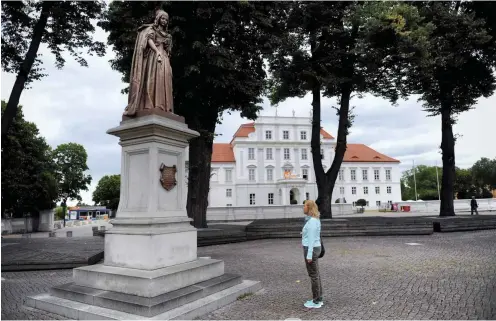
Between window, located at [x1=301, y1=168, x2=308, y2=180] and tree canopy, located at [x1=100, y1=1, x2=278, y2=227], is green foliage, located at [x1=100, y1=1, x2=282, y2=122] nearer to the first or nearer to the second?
tree canopy, located at [x1=100, y1=1, x2=278, y2=227]

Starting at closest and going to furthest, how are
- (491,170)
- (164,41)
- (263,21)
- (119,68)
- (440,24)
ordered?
(164,41)
(263,21)
(119,68)
(440,24)
(491,170)

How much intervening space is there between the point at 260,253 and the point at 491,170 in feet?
229

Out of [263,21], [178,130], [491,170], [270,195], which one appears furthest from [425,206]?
[178,130]

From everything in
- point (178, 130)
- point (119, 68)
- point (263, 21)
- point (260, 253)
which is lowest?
point (260, 253)

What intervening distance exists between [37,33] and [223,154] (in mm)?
48634

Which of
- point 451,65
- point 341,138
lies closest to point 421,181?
point 451,65

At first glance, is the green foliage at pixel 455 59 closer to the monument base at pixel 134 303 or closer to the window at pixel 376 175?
the monument base at pixel 134 303

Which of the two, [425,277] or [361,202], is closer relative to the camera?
[425,277]

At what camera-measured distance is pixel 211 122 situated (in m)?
18.7

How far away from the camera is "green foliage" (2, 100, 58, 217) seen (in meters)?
30.1

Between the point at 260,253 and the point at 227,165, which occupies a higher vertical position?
the point at 227,165

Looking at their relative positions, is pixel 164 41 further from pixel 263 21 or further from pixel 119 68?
pixel 119 68

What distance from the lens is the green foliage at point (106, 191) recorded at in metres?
76.7

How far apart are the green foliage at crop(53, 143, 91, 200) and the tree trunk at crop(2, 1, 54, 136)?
149 feet
